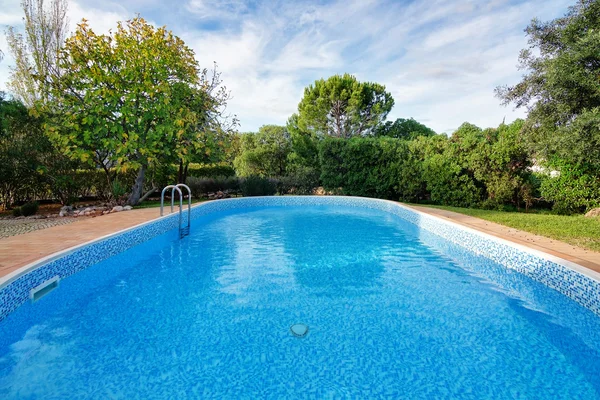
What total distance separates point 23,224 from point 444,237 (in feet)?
31.9

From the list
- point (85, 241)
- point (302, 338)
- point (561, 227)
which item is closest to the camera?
point (302, 338)

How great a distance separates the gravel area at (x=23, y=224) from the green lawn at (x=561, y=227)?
10.1 meters

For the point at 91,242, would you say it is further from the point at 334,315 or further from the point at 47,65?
the point at 47,65

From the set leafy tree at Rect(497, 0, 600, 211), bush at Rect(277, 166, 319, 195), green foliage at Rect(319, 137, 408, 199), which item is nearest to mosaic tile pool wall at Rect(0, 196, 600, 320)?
leafy tree at Rect(497, 0, 600, 211)

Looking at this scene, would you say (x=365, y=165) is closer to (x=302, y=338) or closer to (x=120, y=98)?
(x=120, y=98)

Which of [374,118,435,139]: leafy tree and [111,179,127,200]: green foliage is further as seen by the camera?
[374,118,435,139]: leafy tree

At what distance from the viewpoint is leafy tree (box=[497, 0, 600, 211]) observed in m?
6.81

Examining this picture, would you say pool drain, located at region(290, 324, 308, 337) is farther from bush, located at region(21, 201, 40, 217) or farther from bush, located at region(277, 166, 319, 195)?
bush, located at region(277, 166, 319, 195)

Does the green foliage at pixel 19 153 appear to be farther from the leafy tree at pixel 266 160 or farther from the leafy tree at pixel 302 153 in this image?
the leafy tree at pixel 302 153

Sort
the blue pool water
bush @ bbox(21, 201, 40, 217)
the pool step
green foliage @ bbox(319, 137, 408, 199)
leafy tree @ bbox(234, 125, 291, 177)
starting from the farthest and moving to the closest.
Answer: leafy tree @ bbox(234, 125, 291, 177) < green foliage @ bbox(319, 137, 408, 199) < bush @ bbox(21, 201, 40, 217) < the pool step < the blue pool water

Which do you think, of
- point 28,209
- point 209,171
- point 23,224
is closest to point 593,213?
point 23,224

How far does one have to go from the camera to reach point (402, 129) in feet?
90.8

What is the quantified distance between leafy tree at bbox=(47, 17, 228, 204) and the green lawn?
9.70 metres

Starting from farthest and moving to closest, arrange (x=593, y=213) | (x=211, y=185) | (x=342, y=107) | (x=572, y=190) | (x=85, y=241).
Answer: (x=342, y=107), (x=211, y=185), (x=572, y=190), (x=593, y=213), (x=85, y=241)
